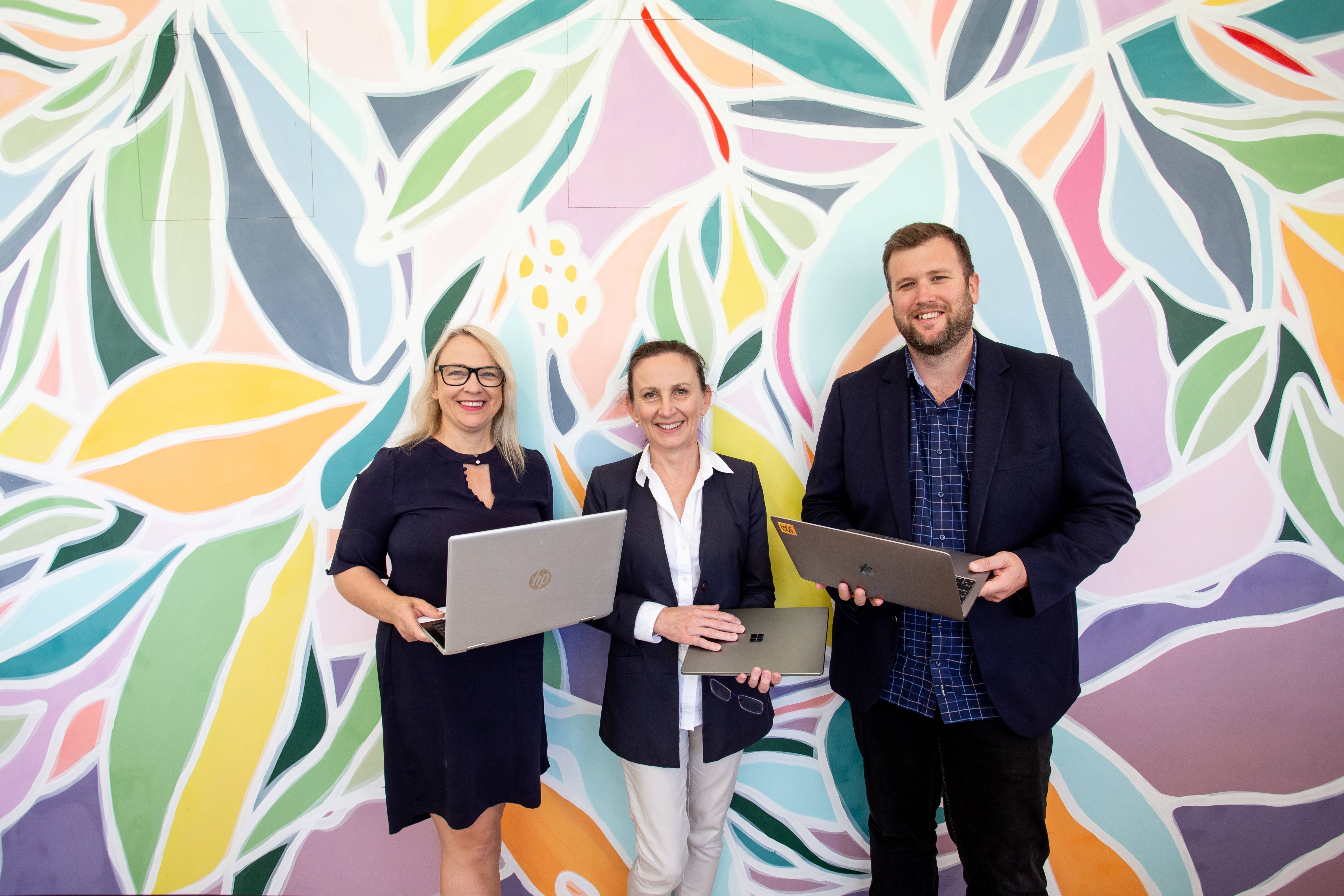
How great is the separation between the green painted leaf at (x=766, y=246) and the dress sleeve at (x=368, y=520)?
132cm

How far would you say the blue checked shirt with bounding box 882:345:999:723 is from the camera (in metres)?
1.60

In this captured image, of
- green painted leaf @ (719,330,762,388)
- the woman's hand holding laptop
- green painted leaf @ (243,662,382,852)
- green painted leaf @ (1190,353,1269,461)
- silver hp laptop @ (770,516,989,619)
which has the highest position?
green painted leaf @ (719,330,762,388)

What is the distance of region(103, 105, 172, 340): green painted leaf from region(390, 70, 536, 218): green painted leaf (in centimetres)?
86

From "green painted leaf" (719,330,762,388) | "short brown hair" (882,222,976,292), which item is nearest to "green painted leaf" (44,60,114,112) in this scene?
"green painted leaf" (719,330,762,388)

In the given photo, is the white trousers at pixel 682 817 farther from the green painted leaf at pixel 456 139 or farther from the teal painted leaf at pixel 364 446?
the green painted leaf at pixel 456 139

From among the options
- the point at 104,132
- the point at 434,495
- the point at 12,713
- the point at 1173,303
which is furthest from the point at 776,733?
the point at 104,132

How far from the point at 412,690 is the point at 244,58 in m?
2.15

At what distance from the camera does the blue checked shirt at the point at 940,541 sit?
1.60 meters

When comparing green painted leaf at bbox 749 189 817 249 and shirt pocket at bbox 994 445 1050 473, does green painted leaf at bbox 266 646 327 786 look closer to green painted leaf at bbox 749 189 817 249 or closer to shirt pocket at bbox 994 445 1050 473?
green painted leaf at bbox 749 189 817 249

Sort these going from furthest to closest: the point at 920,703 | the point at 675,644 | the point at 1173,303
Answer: the point at 1173,303 → the point at 675,644 → the point at 920,703

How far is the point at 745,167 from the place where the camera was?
2.05 meters

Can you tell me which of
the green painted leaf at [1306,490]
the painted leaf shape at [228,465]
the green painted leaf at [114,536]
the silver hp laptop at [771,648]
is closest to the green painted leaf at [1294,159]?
the green painted leaf at [1306,490]

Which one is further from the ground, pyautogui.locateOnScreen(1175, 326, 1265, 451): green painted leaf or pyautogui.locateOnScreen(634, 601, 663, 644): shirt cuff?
pyautogui.locateOnScreen(1175, 326, 1265, 451): green painted leaf

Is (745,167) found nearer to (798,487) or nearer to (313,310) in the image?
(798,487)
